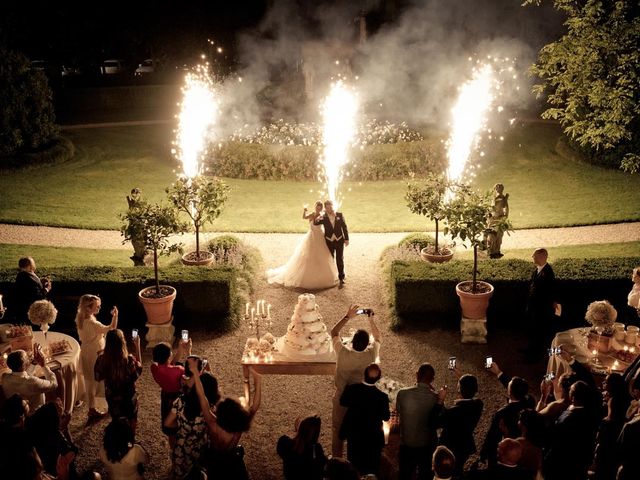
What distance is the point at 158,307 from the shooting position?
12.4 m

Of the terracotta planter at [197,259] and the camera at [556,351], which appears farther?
the terracotta planter at [197,259]

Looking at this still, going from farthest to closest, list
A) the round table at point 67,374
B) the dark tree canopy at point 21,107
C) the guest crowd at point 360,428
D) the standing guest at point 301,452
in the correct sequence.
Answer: the dark tree canopy at point 21,107
the round table at point 67,374
the guest crowd at point 360,428
the standing guest at point 301,452

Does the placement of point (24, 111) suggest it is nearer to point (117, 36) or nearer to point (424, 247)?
point (117, 36)

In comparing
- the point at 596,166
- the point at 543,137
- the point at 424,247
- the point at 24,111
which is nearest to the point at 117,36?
the point at 24,111

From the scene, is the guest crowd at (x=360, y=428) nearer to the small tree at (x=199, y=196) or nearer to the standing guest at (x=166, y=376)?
the standing guest at (x=166, y=376)

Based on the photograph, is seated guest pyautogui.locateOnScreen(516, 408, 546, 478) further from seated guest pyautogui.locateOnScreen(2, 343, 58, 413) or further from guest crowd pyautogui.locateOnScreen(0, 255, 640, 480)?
seated guest pyautogui.locateOnScreen(2, 343, 58, 413)

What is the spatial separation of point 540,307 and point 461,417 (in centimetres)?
445

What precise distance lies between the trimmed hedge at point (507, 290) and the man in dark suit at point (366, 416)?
17.4ft

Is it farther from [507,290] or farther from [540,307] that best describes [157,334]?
[540,307]

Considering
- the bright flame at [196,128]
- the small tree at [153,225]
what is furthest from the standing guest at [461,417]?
the bright flame at [196,128]

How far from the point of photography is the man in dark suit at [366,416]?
7.80m

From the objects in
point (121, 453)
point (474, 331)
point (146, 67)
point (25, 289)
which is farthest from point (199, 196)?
point (146, 67)

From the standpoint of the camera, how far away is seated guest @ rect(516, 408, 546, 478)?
279 inches

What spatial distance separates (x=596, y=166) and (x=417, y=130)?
23.7 ft
